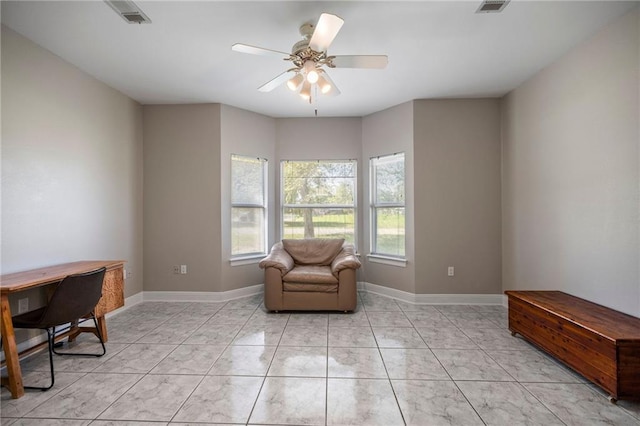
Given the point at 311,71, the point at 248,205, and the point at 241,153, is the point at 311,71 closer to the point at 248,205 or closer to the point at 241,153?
the point at 241,153

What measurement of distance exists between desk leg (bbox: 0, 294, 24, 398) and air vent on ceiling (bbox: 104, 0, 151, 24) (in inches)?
83.4

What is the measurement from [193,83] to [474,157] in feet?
12.0

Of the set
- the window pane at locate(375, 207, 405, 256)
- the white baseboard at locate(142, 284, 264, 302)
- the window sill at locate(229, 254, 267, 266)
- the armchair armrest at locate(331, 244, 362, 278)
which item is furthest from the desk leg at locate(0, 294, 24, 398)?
the window pane at locate(375, 207, 405, 256)

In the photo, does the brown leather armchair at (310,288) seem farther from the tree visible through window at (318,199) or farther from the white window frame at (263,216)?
the tree visible through window at (318,199)

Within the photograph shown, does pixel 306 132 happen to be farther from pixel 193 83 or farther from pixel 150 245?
pixel 150 245

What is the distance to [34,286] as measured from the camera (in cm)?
204

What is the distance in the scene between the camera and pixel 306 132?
4.65 meters

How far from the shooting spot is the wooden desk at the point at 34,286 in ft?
6.34

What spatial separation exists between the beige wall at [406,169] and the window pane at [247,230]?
5.27 ft

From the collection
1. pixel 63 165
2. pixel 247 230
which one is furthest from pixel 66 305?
pixel 247 230

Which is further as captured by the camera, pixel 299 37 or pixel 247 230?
pixel 247 230

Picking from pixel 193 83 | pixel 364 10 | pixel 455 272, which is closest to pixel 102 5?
pixel 193 83

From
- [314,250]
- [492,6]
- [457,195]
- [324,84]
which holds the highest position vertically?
[492,6]

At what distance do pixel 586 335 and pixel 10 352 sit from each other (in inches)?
153
